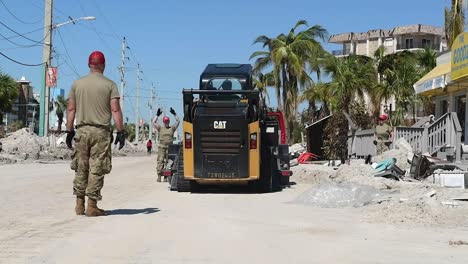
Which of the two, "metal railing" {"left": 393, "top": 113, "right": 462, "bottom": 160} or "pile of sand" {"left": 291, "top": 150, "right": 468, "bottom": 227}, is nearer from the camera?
"pile of sand" {"left": 291, "top": 150, "right": 468, "bottom": 227}

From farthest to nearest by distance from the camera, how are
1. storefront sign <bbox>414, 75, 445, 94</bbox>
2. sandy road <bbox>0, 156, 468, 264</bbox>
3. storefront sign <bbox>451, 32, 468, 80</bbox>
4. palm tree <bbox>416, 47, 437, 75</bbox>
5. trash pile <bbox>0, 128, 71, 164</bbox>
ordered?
palm tree <bbox>416, 47, 437, 75</bbox>
trash pile <bbox>0, 128, 71, 164</bbox>
storefront sign <bbox>414, 75, 445, 94</bbox>
storefront sign <bbox>451, 32, 468, 80</bbox>
sandy road <bbox>0, 156, 468, 264</bbox>

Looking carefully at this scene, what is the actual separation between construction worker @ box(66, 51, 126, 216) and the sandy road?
44 centimetres

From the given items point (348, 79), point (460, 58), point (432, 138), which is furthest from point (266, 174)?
point (348, 79)

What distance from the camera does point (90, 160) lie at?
8.56m

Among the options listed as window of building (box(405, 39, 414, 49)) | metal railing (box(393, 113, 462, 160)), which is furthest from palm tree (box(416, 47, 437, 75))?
window of building (box(405, 39, 414, 49))

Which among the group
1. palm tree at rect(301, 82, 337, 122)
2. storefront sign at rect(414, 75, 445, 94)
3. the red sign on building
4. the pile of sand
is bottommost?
the pile of sand

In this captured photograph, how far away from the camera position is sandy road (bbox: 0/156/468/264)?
603 cm

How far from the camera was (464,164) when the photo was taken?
15.7 metres

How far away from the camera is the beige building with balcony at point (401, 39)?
8569 cm

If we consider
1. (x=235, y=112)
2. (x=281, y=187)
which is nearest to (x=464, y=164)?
(x=281, y=187)

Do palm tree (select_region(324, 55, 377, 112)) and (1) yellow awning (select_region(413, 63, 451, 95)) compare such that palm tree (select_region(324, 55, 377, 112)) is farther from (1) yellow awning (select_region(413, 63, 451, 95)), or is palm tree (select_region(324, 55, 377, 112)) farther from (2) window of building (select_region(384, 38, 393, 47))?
(2) window of building (select_region(384, 38, 393, 47))

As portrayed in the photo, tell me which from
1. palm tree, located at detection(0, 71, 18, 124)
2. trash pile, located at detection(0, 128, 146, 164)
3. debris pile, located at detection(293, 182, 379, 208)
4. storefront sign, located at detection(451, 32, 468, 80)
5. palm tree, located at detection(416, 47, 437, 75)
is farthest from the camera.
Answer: palm tree, located at detection(0, 71, 18, 124)

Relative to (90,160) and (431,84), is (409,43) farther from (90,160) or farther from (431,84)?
(90,160)

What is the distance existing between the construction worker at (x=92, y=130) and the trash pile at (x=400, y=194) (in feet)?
12.5
